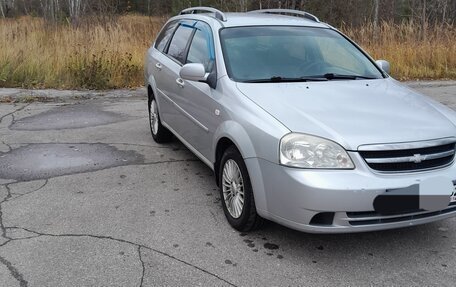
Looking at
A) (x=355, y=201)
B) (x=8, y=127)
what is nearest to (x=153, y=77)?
(x=8, y=127)

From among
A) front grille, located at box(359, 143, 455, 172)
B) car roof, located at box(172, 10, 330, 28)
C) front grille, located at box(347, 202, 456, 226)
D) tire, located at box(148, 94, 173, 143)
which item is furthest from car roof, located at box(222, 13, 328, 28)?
front grille, located at box(347, 202, 456, 226)

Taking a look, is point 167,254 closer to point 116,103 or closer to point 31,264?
point 31,264

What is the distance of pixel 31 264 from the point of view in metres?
3.29

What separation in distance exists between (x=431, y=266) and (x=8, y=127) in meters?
6.05

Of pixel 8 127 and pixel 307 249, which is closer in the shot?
pixel 307 249

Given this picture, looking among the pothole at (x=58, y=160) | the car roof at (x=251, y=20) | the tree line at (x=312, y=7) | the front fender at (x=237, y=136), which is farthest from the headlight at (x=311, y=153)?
the tree line at (x=312, y=7)

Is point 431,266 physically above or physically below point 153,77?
below

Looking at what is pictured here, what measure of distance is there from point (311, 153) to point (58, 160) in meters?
3.48

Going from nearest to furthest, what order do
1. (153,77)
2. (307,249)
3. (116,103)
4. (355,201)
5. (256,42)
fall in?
(355,201)
(307,249)
(256,42)
(153,77)
(116,103)

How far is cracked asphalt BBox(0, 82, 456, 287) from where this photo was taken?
10.4 ft

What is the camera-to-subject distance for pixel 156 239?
3.67m

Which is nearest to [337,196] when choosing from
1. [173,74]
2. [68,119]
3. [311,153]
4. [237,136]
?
[311,153]

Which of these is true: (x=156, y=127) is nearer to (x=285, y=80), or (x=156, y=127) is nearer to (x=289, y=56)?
(x=289, y=56)

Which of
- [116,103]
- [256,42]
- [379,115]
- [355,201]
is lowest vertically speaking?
[116,103]
